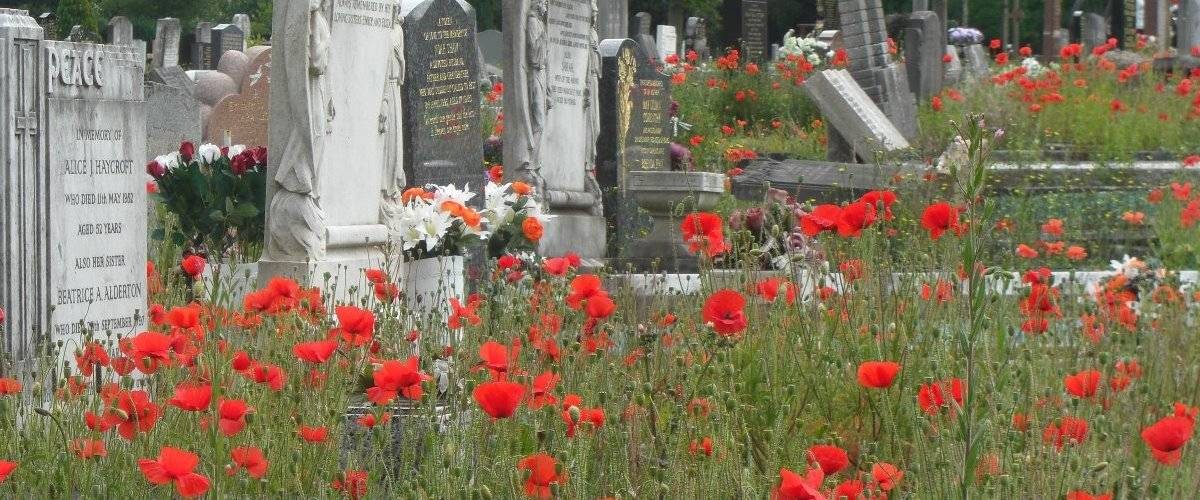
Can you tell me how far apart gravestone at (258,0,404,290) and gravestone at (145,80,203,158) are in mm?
4155

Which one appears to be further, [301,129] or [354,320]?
[301,129]

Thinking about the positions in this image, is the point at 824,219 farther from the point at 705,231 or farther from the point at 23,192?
the point at 23,192

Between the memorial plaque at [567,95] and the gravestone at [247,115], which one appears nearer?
the memorial plaque at [567,95]

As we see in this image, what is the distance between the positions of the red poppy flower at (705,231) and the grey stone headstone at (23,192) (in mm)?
2333

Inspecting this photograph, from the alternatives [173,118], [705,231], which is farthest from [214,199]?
[705,231]

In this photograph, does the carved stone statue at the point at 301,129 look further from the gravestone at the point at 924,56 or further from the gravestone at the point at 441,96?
the gravestone at the point at 924,56

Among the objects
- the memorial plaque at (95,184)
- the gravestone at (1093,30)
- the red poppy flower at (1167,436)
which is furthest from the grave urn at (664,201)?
the gravestone at (1093,30)

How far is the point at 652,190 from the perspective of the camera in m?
11.3

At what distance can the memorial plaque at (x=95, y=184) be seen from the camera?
5586 mm

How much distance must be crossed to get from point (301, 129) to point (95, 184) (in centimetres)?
201

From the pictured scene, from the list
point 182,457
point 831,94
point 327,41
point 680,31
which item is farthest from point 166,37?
point 182,457

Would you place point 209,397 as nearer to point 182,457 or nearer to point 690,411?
point 182,457

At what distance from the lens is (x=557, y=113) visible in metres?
11.8

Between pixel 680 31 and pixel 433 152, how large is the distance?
3819 centimetres
